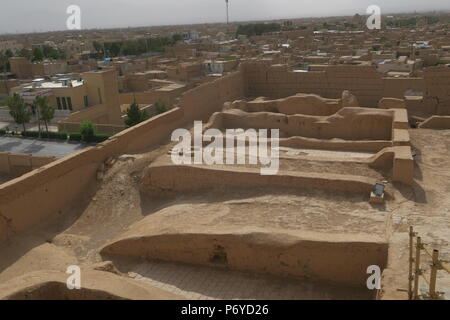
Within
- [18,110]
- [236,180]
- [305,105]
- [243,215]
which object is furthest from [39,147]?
[243,215]

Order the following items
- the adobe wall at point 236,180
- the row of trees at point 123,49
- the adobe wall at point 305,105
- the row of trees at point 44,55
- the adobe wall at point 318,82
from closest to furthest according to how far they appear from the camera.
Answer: the adobe wall at point 236,180
the adobe wall at point 305,105
the adobe wall at point 318,82
the row of trees at point 44,55
the row of trees at point 123,49

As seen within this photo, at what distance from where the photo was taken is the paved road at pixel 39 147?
70.0ft

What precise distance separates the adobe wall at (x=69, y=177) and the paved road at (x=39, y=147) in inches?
239

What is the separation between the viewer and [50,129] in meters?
25.2

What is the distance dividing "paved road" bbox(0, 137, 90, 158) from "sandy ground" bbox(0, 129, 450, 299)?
7.89 metres

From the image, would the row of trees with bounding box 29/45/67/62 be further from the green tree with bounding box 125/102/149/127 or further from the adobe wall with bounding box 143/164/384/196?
the adobe wall with bounding box 143/164/384/196

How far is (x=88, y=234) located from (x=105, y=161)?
3.36m

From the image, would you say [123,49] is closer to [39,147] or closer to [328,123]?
[39,147]

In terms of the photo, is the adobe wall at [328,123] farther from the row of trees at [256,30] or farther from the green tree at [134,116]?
the row of trees at [256,30]

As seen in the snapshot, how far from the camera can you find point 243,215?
36.4ft

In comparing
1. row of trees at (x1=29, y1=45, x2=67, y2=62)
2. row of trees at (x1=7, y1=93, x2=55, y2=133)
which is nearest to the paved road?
row of trees at (x1=7, y1=93, x2=55, y2=133)

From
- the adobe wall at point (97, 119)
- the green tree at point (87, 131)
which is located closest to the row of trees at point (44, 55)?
the adobe wall at point (97, 119)
